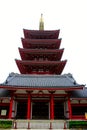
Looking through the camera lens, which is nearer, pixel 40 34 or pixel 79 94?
pixel 79 94

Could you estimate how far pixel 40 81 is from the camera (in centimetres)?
2462

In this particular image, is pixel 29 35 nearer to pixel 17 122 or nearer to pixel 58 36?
pixel 58 36

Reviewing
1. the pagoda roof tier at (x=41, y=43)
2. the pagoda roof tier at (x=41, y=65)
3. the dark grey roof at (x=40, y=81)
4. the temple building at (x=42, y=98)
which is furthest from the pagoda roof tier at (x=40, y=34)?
the dark grey roof at (x=40, y=81)

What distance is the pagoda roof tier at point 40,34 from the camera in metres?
35.2

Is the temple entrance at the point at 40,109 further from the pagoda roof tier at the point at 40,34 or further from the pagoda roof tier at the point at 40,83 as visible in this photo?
the pagoda roof tier at the point at 40,34

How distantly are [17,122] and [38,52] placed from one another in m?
14.4

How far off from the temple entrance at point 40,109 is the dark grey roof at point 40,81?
2.61m

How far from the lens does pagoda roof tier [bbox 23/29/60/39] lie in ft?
115

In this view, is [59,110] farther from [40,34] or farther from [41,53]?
[40,34]

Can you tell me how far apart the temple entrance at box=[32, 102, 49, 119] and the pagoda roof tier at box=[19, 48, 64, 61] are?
968cm

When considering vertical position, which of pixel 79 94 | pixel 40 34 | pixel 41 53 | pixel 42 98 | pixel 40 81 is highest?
pixel 40 34

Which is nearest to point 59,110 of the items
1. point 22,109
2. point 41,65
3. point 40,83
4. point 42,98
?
point 42,98

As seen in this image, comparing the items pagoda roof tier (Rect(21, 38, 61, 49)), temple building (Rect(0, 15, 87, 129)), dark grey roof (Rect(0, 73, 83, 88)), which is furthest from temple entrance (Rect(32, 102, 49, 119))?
pagoda roof tier (Rect(21, 38, 61, 49))

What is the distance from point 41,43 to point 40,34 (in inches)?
95.7
